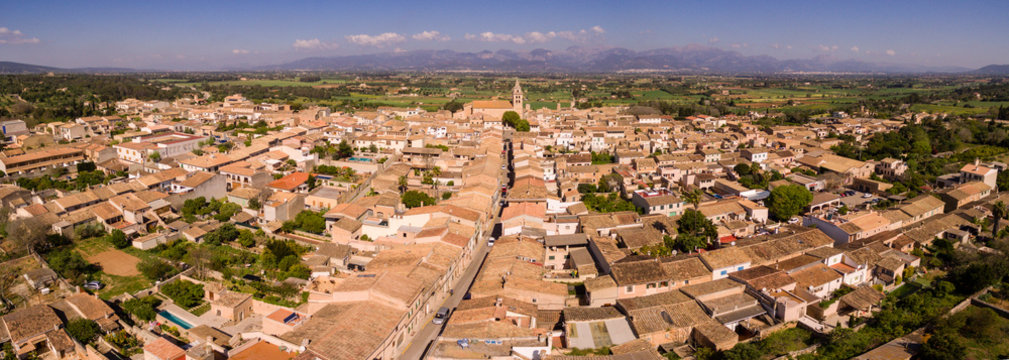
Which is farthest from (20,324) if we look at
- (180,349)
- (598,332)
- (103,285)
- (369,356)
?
(598,332)

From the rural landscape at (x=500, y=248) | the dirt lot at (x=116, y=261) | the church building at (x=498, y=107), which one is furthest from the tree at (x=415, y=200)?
the church building at (x=498, y=107)

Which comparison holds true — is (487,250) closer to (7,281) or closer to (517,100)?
(7,281)

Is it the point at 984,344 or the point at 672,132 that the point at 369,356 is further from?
the point at 672,132

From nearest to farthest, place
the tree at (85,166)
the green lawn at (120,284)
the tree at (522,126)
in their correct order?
the green lawn at (120,284) → the tree at (85,166) → the tree at (522,126)

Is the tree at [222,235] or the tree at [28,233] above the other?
the tree at [28,233]

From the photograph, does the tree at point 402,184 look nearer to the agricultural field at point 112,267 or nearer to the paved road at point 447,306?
the paved road at point 447,306

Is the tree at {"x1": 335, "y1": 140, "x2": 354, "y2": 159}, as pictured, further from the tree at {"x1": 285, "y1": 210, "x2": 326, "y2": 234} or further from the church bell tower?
the church bell tower

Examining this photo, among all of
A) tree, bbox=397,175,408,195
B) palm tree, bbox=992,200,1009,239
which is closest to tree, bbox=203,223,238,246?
tree, bbox=397,175,408,195

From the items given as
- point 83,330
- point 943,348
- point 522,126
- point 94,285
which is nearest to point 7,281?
point 94,285
